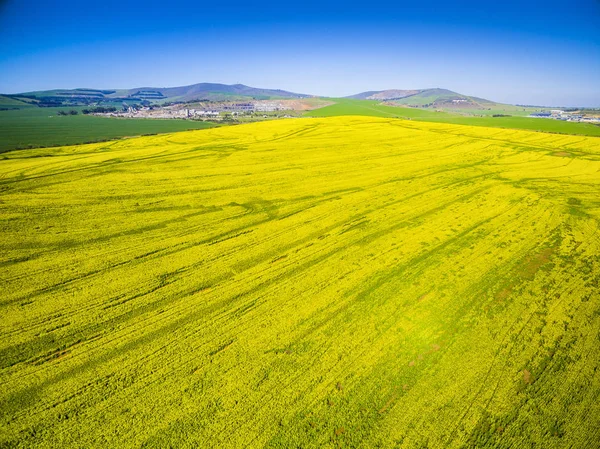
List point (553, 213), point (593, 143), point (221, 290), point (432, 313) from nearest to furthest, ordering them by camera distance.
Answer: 1. point (432, 313)
2. point (221, 290)
3. point (553, 213)
4. point (593, 143)

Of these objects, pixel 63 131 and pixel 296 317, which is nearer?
pixel 296 317

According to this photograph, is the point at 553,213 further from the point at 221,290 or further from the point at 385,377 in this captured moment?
the point at 221,290

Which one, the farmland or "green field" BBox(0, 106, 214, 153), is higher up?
"green field" BBox(0, 106, 214, 153)

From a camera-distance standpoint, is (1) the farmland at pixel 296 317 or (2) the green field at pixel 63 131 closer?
(1) the farmland at pixel 296 317

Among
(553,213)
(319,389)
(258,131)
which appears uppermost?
(258,131)

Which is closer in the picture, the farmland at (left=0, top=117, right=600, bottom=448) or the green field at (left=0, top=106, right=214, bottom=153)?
the farmland at (left=0, top=117, right=600, bottom=448)

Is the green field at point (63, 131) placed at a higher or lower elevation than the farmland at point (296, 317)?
higher

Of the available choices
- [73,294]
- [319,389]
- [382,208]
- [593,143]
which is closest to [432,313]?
[319,389]

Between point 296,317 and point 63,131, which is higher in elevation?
point 63,131
